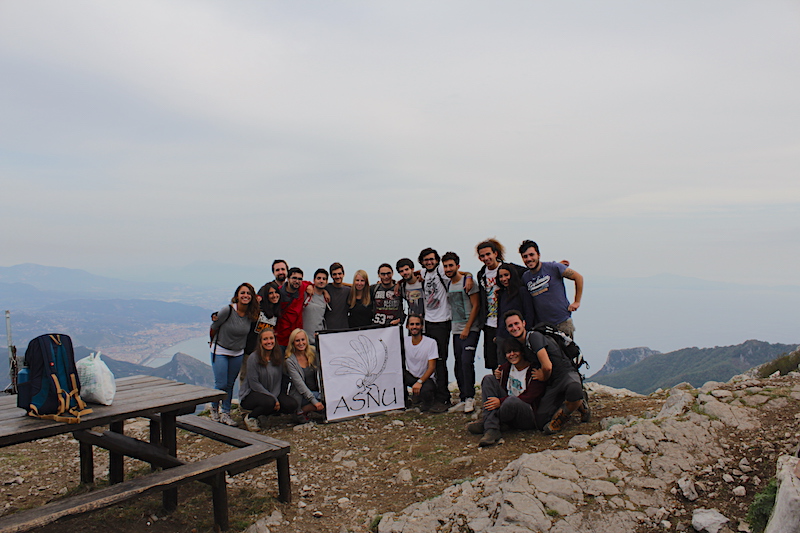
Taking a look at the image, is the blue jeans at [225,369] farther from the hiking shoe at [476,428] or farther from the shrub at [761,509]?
the shrub at [761,509]

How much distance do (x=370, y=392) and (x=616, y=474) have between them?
191 inches

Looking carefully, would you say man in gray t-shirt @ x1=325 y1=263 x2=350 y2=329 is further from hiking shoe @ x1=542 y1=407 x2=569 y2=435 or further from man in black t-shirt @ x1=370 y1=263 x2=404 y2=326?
hiking shoe @ x1=542 y1=407 x2=569 y2=435

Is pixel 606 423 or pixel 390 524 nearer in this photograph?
pixel 390 524

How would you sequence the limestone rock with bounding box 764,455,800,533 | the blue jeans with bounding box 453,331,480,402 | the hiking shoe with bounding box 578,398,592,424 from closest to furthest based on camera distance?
the limestone rock with bounding box 764,455,800,533 < the hiking shoe with bounding box 578,398,592,424 < the blue jeans with bounding box 453,331,480,402

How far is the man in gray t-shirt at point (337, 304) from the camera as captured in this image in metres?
9.46

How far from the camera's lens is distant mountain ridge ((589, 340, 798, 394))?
54.6 meters

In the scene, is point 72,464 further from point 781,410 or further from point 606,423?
point 781,410

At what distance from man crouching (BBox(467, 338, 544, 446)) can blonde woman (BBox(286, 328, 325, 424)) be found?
2968 mm

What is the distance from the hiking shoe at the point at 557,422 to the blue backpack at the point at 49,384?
5.50 m

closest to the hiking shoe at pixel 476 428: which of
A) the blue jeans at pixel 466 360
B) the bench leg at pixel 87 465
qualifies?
the blue jeans at pixel 466 360

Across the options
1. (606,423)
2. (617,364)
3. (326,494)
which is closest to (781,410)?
(606,423)

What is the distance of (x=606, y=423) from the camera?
691cm

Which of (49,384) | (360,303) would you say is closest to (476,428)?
(360,303)

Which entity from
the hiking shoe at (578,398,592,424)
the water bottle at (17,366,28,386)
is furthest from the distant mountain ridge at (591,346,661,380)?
the water bottle at (17,366,28,386)
